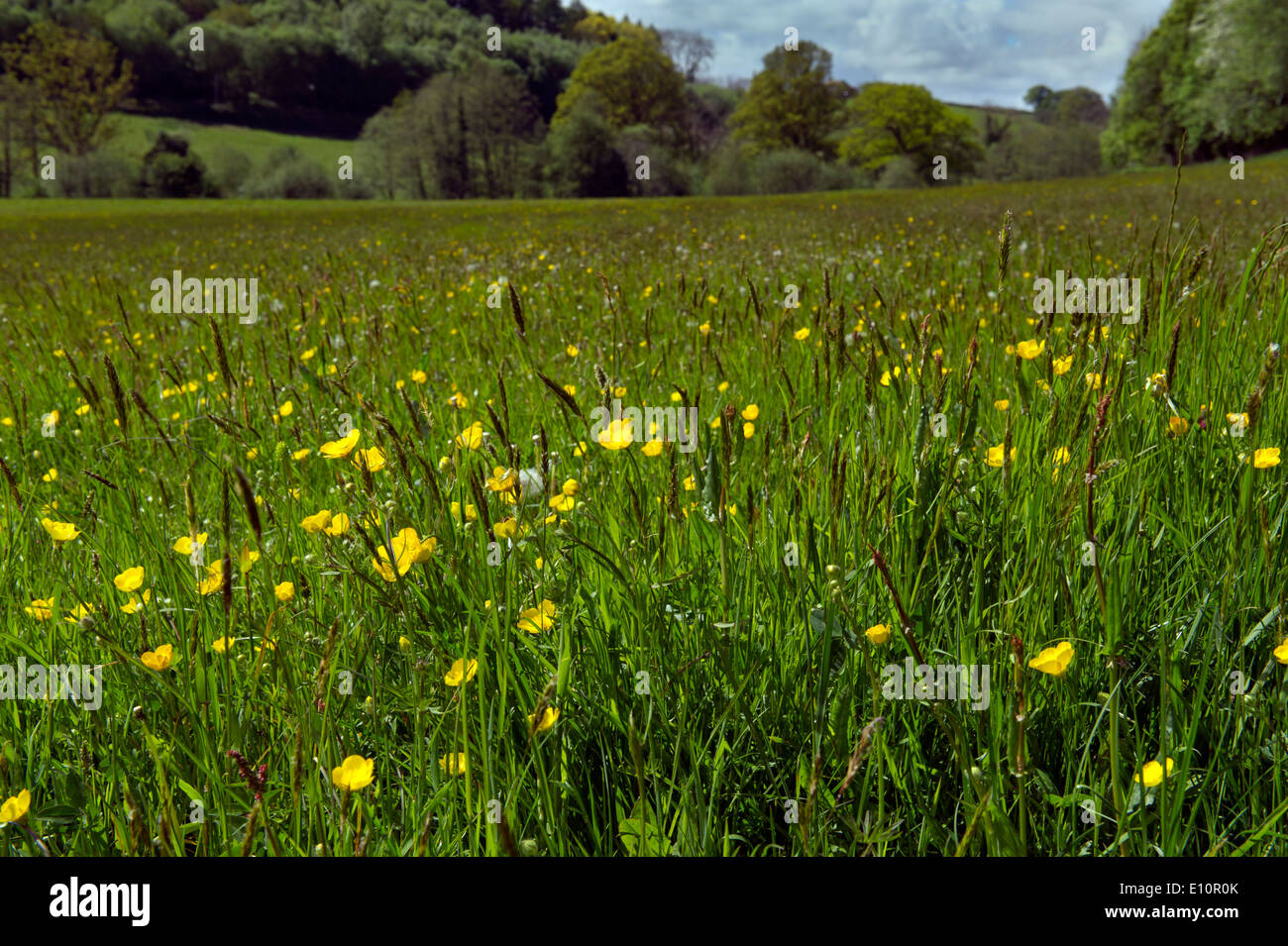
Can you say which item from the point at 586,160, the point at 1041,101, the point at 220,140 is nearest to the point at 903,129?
the point at 586,160

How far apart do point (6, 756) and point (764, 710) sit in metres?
1.22

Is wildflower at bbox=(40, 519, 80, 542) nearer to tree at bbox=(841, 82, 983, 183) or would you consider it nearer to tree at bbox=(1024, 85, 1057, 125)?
tree at bbox=(841, 82, 983, 183)

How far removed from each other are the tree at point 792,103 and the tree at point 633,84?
574cm

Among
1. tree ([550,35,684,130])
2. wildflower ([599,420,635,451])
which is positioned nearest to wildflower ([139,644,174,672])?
wildflower ([599,420,635,451])

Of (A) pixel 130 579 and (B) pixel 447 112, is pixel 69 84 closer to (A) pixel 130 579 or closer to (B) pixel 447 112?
(B) pixel 447 112

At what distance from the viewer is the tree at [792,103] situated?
63812mm

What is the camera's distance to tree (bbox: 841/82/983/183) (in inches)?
2469

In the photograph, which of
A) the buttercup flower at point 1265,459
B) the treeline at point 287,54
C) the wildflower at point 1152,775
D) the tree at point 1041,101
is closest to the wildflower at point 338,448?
the wildflower at point 1152,775

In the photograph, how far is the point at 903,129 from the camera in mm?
63812

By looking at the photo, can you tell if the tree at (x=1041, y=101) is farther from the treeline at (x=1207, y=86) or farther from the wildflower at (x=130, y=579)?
the wildflower at (x=130, y=579)

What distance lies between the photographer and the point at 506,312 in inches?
191

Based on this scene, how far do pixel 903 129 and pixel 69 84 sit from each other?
6377 cm

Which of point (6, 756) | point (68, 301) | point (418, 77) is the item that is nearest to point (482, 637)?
point (6, 756)

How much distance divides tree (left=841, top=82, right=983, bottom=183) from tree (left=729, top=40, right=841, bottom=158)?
2193mm
